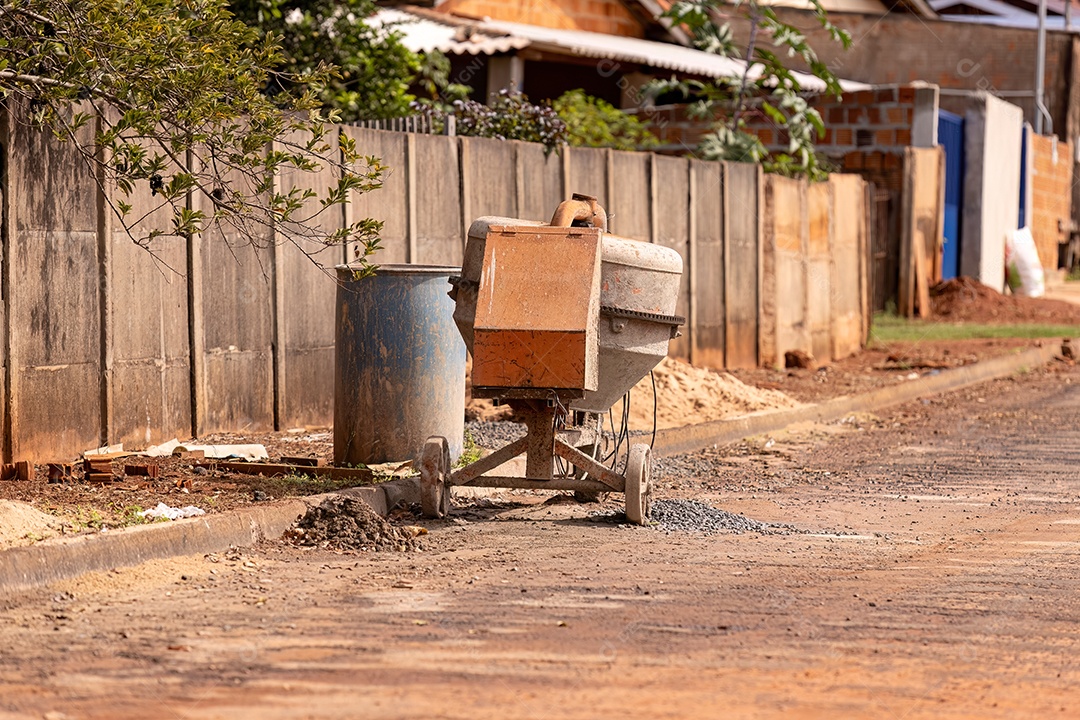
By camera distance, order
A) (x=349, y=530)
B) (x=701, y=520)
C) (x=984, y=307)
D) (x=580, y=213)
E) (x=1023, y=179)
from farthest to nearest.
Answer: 1. (x=1023, y=179)
2. (x=984, y=307)
3. (x=580, y=213)
4. (x=701, y=520)
5. (x=349, y=530)

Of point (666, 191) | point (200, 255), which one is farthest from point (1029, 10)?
point (200, 255)

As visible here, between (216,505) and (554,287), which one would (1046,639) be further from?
(216,505)

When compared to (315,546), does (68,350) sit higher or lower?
higher

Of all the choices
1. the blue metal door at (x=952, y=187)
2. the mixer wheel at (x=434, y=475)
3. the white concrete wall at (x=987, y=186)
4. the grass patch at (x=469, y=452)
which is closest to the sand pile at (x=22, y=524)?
the mixer wheel at (x=434, y=475)

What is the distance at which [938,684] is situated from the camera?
14.9 ft

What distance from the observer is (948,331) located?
813 inches

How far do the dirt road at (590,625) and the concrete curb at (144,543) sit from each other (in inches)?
3.5

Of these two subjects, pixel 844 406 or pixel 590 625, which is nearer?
pixel 590 625

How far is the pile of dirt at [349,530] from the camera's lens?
6938mm

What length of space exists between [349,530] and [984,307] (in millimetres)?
18337

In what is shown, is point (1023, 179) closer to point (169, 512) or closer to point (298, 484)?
point (298, 484)

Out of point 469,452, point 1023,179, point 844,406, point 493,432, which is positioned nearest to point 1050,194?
point 1023,179

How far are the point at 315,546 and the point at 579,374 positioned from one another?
1488 millimetres

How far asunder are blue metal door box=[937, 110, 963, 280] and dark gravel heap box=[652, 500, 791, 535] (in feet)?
57.7
